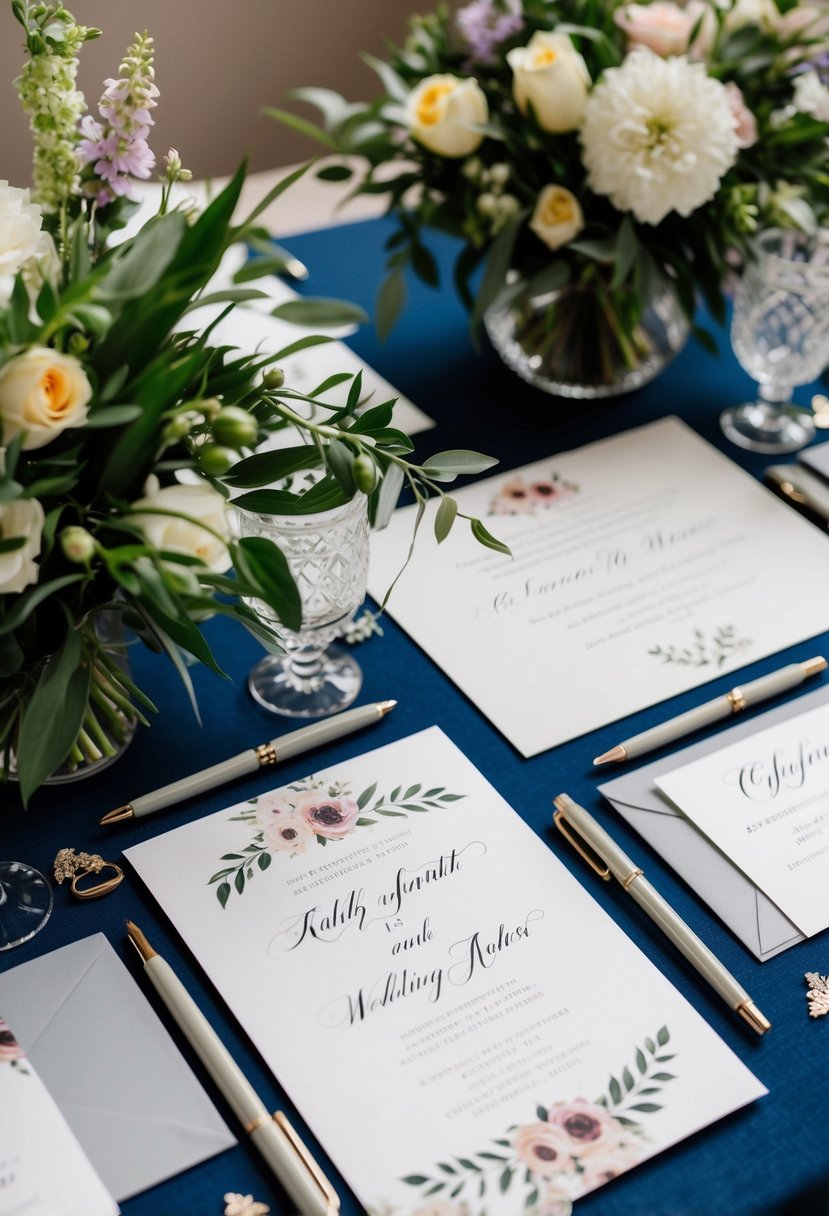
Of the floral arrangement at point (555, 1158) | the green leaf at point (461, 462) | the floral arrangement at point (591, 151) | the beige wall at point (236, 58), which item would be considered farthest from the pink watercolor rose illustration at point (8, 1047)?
the beige wall at point (236, 58)

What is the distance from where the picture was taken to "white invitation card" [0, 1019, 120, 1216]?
24.8 inches

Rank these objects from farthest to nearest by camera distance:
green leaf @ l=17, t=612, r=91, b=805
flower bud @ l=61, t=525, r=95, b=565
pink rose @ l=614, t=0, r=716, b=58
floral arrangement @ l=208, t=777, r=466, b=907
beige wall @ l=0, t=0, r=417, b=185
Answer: beige wall @ l=0, t=0, r=417, b=185, pink rose @ l=614, t=0, r=716, b=58, floral arrangement @ l=208, t=777, r=466, b=907, green leaf @ l=17, t=612, r=91, b=805, flower bud @ l=61, t=525, r=95, b=565

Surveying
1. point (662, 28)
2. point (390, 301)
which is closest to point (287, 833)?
point (390, 301)

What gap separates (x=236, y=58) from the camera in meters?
2.34

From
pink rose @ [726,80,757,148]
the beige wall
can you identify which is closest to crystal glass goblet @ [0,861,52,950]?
pink rose @ [726,80,757,148]

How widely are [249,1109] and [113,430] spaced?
40 cm

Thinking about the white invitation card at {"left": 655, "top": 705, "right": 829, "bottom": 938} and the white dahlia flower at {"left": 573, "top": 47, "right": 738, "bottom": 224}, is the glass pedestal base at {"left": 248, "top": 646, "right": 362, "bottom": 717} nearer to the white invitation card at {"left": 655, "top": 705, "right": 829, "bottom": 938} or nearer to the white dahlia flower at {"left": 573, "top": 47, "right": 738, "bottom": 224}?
the white invitation card at {"left": 655, "top": 705, "right": 829, "bottom": 938}

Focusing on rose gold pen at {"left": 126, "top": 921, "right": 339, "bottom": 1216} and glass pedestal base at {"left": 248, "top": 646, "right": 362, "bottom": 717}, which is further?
glass pedestal base at {"left": 248, "top": 646, "right": 362, "bottom": 717}

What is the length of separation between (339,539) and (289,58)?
1.91 metres

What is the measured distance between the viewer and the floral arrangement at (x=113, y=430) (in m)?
0.64

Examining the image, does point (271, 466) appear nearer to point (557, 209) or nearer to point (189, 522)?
point (189, 522)

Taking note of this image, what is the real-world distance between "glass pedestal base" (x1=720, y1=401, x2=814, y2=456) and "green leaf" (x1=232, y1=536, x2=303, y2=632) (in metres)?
0.70

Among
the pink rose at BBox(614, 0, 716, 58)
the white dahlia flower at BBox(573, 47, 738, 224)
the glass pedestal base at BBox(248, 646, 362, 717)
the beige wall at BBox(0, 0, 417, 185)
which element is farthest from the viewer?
the beige wall at BBox(0, 0, 417, 185)

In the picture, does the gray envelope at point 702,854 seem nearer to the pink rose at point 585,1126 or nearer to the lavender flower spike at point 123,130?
the pink rose at point 585,1126
